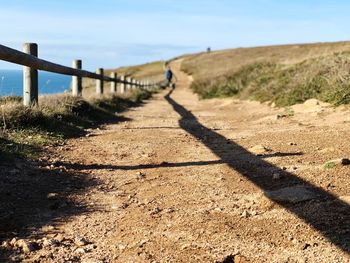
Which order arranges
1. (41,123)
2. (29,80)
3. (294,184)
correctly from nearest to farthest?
(294,184)
(41,123)
(29,80)

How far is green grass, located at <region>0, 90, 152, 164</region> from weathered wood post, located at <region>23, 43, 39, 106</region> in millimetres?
199

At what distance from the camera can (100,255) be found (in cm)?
289

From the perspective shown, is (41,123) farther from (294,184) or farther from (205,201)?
(294,184)

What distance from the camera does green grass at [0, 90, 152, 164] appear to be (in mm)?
5355

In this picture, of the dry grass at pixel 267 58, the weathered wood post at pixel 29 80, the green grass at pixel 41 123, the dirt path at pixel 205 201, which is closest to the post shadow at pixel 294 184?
the dirt path at pixel 205 201

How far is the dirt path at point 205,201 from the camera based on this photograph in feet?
9.60

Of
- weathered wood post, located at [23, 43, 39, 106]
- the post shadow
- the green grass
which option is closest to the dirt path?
the post shadow

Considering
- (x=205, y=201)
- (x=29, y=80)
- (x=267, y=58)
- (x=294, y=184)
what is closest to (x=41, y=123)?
(x=29, y=80)

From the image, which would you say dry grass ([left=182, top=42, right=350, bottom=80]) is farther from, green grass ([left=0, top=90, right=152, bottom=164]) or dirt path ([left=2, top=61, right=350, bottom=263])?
dirt path ([left=2, top=61, right=350, bottom=263])

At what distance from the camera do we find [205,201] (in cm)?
383

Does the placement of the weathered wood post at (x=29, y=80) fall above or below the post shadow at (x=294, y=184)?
above

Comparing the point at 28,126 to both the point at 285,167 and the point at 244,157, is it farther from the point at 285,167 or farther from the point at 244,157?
the point at 285,167

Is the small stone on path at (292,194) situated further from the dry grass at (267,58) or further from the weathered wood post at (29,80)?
the dry grass at (267,58)

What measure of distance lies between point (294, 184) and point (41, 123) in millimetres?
4033
